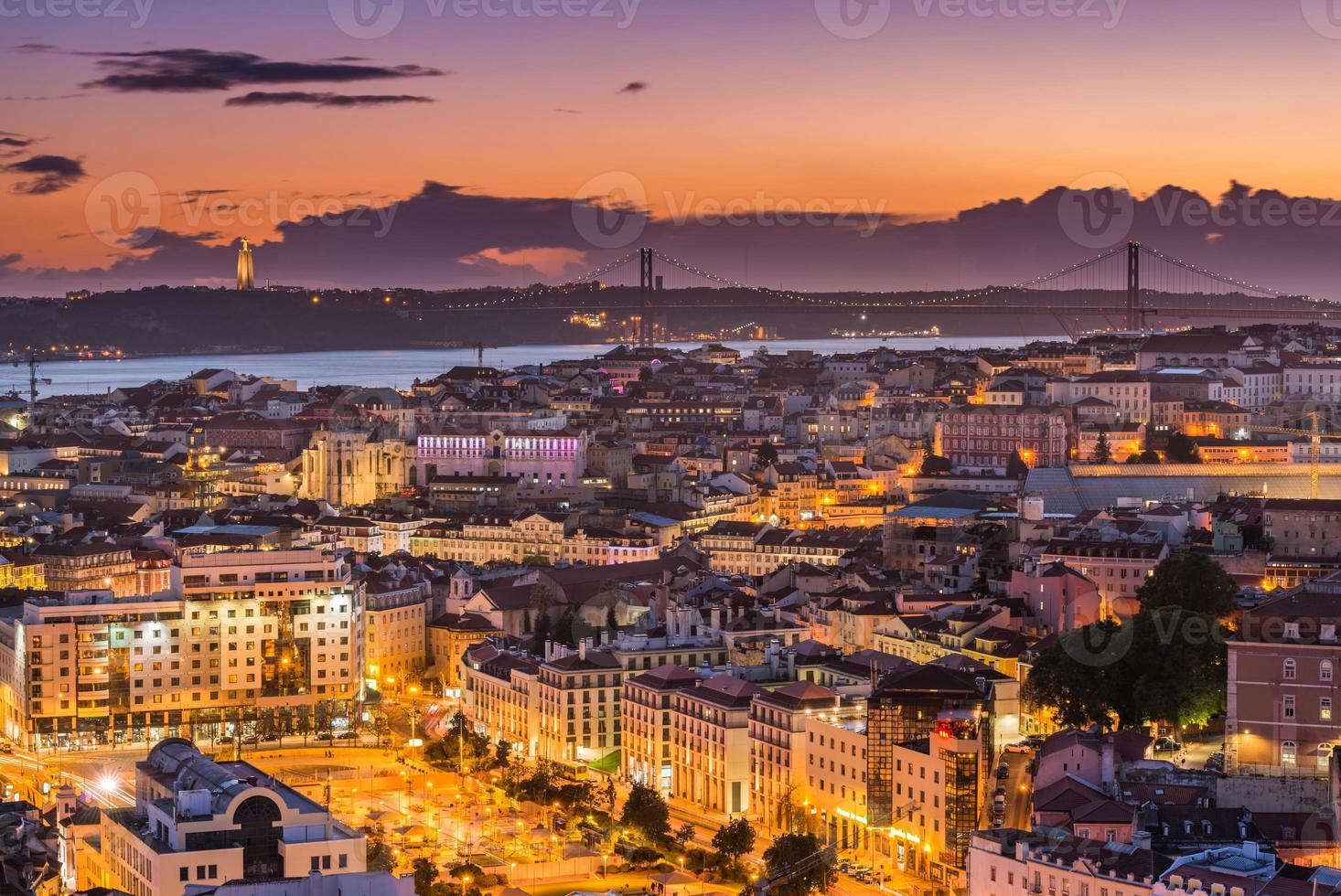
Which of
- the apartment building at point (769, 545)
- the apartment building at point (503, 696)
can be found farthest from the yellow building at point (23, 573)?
the apartment building at point (769, 545)

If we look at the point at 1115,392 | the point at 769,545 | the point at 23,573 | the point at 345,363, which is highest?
the point at 345,363

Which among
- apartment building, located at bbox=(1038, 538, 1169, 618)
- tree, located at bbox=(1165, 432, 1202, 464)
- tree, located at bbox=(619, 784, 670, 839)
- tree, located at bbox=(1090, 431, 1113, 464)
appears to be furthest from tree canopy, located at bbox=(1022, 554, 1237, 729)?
tree, located at bbox=(1090, 431, 1113, 464)

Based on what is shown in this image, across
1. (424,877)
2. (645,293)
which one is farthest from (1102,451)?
(645,293)

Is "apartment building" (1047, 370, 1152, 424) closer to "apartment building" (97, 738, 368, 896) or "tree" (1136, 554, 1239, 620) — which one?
"tree" (1136, 554, 1239, 620)

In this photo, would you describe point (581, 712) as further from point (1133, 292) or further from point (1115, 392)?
point (1133, 292)

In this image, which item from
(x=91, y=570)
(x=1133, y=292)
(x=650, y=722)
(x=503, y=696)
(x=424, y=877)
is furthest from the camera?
(x=1133, y=292)

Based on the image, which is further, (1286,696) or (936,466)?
(936,466)

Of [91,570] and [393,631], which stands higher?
[91,570]
